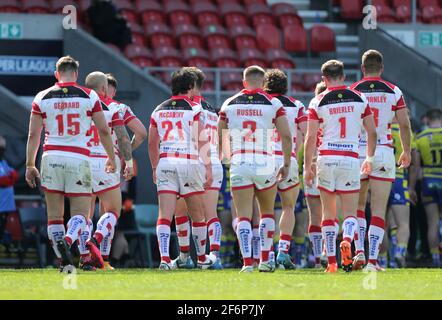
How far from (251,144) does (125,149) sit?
1421mm

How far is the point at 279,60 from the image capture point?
83.8ft

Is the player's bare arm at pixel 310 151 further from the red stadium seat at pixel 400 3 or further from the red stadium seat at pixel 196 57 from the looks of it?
the red stadium seat at pixel 400 3

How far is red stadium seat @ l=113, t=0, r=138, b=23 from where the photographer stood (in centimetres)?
2648

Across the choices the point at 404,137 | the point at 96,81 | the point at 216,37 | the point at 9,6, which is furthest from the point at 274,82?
the point at 216,37

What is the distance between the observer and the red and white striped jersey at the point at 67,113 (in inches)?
552

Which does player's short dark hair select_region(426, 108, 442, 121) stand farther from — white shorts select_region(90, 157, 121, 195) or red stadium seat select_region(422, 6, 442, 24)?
red stadium seat select_region(422, 6, 442, 24)

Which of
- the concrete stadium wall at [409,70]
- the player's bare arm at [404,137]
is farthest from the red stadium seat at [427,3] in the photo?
the player's bare arm at [404,137]

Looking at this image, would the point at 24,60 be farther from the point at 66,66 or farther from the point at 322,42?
the point at 66,66

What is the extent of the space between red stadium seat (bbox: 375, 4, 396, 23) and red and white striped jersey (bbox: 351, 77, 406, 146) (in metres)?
13.1

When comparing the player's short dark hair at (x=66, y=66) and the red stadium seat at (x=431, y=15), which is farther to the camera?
the red stadium seat at (x=431, y=15)

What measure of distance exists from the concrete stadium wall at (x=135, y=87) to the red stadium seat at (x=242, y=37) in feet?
15.8

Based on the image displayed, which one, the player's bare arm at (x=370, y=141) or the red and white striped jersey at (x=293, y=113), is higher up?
the red and white striped jersey at (x=293, y=113)

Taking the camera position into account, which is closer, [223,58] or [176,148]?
[176,148]

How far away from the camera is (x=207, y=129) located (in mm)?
16469
